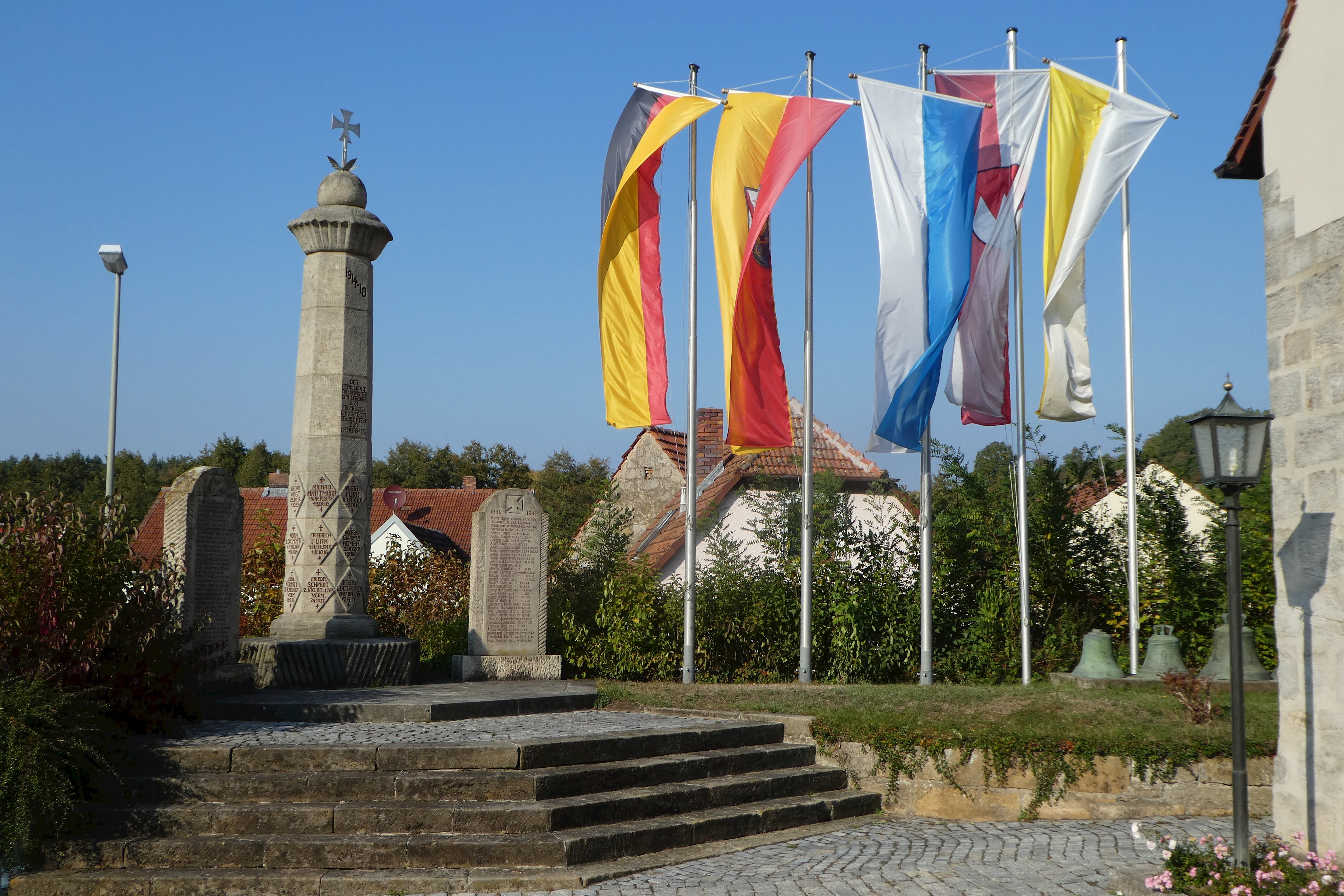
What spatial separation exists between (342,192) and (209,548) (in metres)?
4.35

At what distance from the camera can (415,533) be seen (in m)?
32.9

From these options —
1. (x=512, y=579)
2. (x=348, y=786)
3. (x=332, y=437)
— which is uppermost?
Result: (x=332, y=437)

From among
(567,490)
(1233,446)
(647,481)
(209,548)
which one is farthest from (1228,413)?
(567,490)

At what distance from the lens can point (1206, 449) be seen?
22.7 ft

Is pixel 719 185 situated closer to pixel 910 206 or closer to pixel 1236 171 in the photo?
pixel 910 206

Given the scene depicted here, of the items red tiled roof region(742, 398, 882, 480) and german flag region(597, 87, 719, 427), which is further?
red tiled roof region(742, 398, 882, 480)

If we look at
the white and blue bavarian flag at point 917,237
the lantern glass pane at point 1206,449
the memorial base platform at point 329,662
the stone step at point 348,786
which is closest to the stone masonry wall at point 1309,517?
the lantern glass pane at point 1206,449

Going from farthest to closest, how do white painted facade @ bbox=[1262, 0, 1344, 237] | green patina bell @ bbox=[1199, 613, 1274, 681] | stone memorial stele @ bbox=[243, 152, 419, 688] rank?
stone memorial stele @ bbox=[243, 152, 419, 688]
green patina bell @ bbox=[1199, 613, 1274, 681]
white painted facade @ bbox=[1262, 0, 1344, 237]

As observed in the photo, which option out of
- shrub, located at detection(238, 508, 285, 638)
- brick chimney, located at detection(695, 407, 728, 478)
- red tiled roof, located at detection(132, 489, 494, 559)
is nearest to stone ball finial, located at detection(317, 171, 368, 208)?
shrub, located at detection(238, 508, 285, 638)

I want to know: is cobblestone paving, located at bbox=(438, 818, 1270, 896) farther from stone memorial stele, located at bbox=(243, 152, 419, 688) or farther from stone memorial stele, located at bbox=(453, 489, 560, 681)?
stone memorial stele, located at bbox=(243, 152, 419, 688)

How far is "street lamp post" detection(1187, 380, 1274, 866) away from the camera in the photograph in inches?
266

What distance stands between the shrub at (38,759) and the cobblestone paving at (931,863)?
2.94 metres

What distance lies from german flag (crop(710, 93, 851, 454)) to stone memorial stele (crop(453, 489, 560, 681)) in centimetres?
266

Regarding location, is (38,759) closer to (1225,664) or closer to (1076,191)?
(1225,664)
